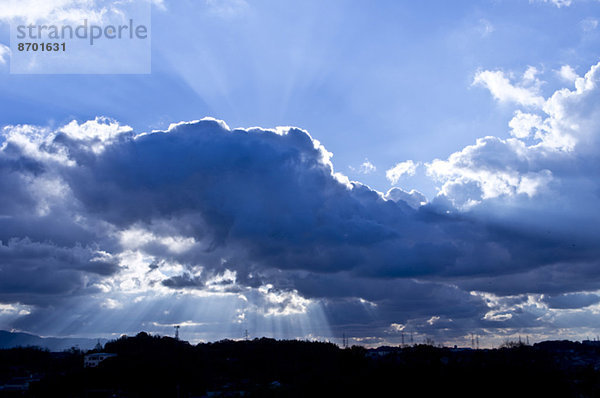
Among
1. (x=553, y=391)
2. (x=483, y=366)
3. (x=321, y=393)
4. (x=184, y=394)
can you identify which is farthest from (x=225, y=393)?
(x=553, y=391)

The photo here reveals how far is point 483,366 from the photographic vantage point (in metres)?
168

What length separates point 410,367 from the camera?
562 ft

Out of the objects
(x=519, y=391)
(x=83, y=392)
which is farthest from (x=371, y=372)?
(x=83, y=392)

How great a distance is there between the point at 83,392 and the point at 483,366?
14017cm

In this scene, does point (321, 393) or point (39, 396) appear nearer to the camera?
point (321, 393)

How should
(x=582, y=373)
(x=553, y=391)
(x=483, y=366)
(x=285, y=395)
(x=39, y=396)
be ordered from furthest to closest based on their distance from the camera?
(x=582, y=373)
(x=39, y=396)
(x=483, y=366)
(x=285, y=395)
(x=553, y=391)

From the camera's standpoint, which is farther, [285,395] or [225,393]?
[225,393]

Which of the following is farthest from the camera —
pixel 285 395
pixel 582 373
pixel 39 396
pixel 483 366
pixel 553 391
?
pixel 582 373

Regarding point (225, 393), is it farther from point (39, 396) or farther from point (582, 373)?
point (582, 373)

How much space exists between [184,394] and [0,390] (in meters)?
68.4

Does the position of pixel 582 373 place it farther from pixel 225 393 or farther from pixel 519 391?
pixel 225 393

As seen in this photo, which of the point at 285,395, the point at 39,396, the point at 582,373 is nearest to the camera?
the point at 285,395

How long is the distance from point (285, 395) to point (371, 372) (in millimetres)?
32184

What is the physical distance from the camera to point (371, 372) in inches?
6831
